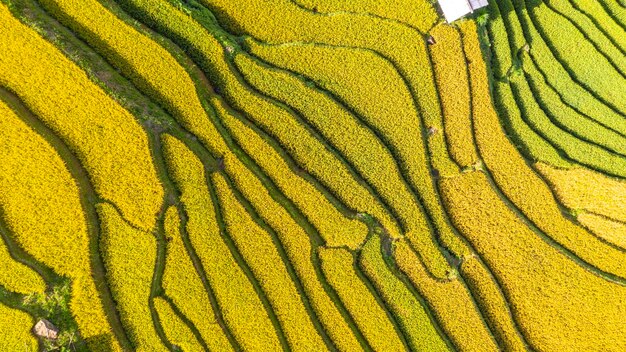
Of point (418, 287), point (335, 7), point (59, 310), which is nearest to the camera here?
point (59, 310)

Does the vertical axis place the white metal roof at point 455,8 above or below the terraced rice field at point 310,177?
above

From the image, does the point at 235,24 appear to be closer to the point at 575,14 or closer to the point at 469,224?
the point at 469,224

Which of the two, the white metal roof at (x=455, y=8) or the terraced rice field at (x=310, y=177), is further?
the white metal roof at (x=455, y=8)

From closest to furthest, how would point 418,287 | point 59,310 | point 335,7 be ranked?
point 59,310 → point 418,287 → point 335,7

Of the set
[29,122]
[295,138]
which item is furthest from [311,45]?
[29,122]

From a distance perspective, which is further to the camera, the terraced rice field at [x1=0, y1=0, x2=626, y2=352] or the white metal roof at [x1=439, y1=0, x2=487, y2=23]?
the white metal roof at [x1=439, y1=0, x2=487, y2=23]

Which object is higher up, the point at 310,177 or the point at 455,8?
the point at 455,8

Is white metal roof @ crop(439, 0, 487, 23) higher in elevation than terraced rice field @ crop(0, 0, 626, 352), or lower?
higher

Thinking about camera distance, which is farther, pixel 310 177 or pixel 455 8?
pixel 455 8
